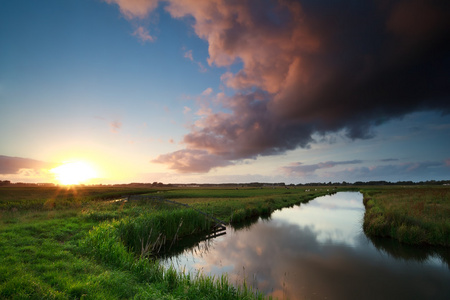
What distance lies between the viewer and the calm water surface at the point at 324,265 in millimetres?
12562

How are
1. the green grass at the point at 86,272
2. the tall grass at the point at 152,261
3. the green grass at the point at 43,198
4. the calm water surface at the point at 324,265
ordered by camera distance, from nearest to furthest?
the green grass at the point at 86,272 → the tall grass at the point at 152,261 → the calm water surface at the point at 324,265 → the green grass at the point at 43,198

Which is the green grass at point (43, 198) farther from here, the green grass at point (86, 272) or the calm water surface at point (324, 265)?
the calm water surface at point (324, 265)

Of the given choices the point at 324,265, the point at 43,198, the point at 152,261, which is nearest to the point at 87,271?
the point at 152,261

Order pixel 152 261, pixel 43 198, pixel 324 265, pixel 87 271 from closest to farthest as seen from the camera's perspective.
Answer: pixel 87 271 → pixel 152 261 → pixel 324 265 → pixel 43 198

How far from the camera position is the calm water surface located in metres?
12.6

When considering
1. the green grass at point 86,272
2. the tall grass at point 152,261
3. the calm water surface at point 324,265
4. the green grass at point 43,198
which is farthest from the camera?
the green grass at point 43,198

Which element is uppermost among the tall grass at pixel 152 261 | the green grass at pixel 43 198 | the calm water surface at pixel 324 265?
the green grass at pixel 43 198

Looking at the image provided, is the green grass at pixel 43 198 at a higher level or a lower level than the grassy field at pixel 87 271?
higher

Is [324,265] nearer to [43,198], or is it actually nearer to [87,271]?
[87,271]

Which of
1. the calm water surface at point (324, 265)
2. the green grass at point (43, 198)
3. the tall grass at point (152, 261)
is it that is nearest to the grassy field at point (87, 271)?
the tall grass at point (152, 261)

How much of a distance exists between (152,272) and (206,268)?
6274mm

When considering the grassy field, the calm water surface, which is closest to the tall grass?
the grassy field

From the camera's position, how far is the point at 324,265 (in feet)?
54.7

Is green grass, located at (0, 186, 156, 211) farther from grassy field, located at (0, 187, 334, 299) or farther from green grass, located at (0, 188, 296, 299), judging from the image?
green grass, located at (0, 188, 296, 299)
